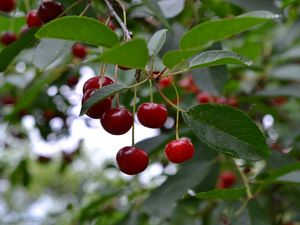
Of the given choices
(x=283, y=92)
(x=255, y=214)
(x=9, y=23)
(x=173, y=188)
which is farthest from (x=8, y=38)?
(x=283, y=92)

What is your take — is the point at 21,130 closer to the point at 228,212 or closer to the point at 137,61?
the point at 228,212

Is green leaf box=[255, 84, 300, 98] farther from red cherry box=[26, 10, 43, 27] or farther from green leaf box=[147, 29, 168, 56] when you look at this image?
green leaf box=[147, 29, 168, 56]

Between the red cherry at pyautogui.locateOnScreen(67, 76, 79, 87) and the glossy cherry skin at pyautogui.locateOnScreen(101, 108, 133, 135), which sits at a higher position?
the glossy cherry skin at pyautogui.locateOnScreen(101, 108, 133, 135)

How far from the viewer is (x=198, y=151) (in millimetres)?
1587

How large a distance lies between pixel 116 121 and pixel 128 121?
25 mm

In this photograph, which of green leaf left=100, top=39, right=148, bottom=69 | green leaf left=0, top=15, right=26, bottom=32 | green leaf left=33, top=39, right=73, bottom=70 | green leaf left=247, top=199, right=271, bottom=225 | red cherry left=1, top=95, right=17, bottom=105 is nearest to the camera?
green leaf left=100, top=39, right=148, bottom=69

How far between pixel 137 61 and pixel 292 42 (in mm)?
1785

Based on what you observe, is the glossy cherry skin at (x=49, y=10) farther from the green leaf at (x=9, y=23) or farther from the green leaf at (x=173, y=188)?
the green leaf at (x=173, y=188)

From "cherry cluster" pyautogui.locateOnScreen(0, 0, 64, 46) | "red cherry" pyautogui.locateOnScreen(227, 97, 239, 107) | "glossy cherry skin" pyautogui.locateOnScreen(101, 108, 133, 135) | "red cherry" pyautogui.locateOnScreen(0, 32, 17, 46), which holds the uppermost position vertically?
"cherry cluster" pyautogui.locateOnScreen(0, 0, 64, 46)

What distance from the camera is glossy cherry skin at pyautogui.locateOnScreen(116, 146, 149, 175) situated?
91 cm

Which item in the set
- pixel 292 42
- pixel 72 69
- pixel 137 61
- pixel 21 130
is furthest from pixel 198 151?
pixel 21 130

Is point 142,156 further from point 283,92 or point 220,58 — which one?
point 283,92

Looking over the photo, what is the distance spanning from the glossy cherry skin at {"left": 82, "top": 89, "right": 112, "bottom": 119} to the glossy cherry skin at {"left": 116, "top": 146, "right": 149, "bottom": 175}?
8 cm

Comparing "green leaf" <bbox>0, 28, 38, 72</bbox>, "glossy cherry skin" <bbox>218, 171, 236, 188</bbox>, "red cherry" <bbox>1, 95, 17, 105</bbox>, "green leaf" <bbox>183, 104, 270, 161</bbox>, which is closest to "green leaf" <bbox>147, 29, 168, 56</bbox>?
"green leaf" <bbox>183, 104, 270, 161</bbox>
